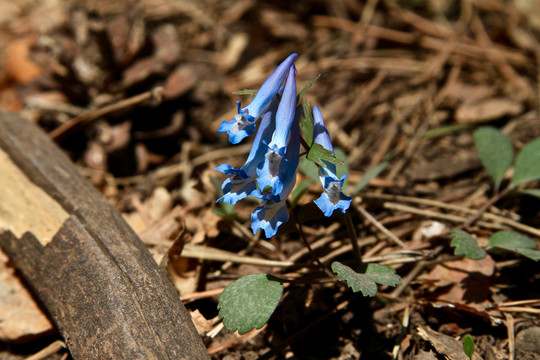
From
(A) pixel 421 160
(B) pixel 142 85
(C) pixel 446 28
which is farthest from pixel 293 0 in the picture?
(A) pixel 421 160

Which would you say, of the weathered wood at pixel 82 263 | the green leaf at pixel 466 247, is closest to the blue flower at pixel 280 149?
the weathered wood at pixel 82 263

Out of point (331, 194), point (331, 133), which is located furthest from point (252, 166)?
point (331, 133)

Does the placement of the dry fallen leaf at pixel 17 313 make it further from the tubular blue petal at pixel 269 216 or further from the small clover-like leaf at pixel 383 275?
the small clover-like leaf at pixel 383 275

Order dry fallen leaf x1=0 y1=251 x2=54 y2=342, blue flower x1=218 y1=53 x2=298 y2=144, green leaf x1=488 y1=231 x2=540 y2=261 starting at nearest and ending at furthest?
blue flower x1=218 y1=53 x2=298 y2=144, green leaf x1=488 y1=231 x2=540 y2=261, dry fallen leaf x1=0 y1=251 x2=54 y2=342

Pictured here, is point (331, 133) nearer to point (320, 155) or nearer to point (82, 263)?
point (320, 155)

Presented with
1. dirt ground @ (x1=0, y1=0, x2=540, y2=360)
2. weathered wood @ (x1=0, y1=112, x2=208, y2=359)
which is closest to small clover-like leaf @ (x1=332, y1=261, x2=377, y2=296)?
dirt ground @ (x1=0, y1=0, x2=540, y2=360)

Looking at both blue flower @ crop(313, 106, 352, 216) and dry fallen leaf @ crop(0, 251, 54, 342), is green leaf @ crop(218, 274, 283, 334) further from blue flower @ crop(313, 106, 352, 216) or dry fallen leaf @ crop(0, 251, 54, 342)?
dry fallen leaf @ crop(0, 251, 54, 342)
